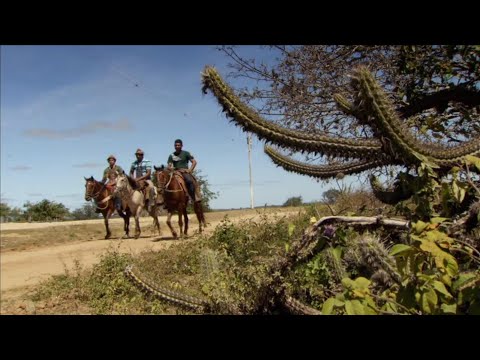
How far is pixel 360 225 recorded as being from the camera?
236cm

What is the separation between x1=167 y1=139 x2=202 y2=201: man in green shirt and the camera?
43.7 feet

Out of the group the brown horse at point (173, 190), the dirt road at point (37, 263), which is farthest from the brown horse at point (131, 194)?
the brown horse at point (173, 190)

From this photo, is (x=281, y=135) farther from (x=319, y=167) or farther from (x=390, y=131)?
(x=319, y=167)

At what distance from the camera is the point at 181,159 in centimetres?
1350

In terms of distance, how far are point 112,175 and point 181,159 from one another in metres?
2.78

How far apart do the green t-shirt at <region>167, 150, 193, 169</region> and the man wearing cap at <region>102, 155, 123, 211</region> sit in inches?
82.0

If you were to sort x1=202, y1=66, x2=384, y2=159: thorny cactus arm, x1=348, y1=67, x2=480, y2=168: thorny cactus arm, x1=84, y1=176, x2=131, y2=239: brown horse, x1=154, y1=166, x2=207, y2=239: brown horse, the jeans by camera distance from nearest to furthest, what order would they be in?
x1=348, y1=67, x2=480, y2=168: thorny cactus arm → x1=202, y1=66, x2=384, y2=159: thorny cactus arm → x1=154, y1=166, x2=207, y2=239: brown horse → the jeans → x1=84, y1=176, x2=131, y2=239: brown horse

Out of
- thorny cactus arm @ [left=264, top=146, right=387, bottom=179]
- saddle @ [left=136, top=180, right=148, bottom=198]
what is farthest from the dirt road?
thorny cactus arm @ [left=264, top=146, right=387, bottom=179]

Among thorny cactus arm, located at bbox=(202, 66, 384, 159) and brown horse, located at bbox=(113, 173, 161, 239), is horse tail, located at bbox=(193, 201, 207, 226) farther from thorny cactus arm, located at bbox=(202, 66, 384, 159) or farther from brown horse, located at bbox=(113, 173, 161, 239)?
thorny cactus arm, located at bbox=(202, 66, 384, 159)

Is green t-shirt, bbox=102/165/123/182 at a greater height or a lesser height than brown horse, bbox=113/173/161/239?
greater

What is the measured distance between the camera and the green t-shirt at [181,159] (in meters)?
13.5

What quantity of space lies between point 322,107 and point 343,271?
9.49ft

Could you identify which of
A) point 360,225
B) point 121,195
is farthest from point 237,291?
point 121,195
